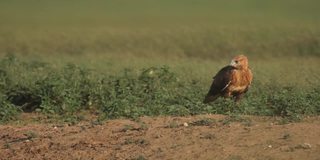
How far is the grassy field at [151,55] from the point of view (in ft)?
35.4

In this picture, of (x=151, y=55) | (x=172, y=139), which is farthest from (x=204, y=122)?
(x=151, y=55)

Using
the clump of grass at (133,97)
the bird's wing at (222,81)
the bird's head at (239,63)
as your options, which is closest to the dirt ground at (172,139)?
the clump of grass at (133,97)

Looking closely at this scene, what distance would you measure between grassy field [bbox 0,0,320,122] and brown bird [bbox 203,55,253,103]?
0.20m

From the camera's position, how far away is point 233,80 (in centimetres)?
1077

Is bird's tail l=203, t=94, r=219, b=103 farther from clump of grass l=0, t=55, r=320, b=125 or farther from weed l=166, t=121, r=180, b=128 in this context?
weed l=166, t=121, r=180, b=128

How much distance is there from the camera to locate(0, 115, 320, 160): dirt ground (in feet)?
24.5

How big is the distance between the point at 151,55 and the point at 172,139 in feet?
37.2

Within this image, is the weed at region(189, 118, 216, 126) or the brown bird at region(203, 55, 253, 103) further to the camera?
the brown bird at region(203, 55, 253, 103)

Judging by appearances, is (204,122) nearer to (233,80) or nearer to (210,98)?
(233,80)

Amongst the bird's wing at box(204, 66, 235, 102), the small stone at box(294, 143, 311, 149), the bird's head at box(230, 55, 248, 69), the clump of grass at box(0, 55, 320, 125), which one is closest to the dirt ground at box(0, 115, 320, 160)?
the small stone at box(294, 143, 311, 149)

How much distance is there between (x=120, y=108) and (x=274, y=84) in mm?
4699

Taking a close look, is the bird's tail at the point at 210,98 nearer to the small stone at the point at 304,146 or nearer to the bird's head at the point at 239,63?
the bird's head at the point at 239,63

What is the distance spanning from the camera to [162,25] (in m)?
23.6

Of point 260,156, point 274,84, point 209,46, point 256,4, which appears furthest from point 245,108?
point 256,4
